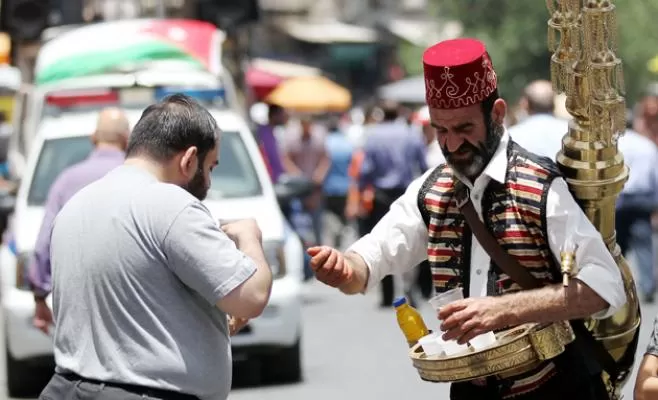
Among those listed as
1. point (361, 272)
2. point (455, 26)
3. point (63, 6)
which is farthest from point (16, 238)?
point (455, 26)

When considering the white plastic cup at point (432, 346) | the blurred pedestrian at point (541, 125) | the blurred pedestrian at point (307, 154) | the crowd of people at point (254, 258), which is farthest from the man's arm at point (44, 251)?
the blurred pedestrian at point (307, 154)

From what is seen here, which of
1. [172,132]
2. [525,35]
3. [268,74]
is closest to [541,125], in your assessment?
[172,132]

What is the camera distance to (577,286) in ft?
16.3

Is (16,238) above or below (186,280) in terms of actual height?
below

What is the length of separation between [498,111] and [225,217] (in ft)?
20.8

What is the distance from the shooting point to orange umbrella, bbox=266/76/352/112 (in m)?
37.5

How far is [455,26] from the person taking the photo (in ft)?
132

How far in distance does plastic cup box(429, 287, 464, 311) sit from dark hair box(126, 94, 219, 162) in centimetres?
79

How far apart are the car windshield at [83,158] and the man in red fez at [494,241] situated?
6643 mm

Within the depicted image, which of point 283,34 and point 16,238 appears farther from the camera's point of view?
point 283,34

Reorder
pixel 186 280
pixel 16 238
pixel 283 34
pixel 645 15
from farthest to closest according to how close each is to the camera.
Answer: pixel 283 34 < pixel 645 15 < pixel 16 238 < pixel 186 280

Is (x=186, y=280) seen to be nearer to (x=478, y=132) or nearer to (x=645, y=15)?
(x=478, y=132)

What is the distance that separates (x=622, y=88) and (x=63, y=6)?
63.9 ft

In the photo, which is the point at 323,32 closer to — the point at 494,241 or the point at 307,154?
the point at 307,154
